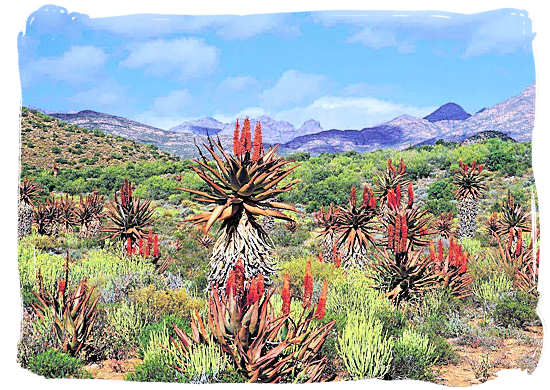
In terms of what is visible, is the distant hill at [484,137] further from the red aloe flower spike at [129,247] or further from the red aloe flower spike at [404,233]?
the red aloe flower spike at [129,247]

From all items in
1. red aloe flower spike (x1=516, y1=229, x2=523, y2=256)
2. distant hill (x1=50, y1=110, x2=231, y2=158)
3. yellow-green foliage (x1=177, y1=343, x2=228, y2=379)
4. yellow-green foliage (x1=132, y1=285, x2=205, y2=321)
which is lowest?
yellow-green foliage (x1=177, y1=343, x2=228, y2=379)

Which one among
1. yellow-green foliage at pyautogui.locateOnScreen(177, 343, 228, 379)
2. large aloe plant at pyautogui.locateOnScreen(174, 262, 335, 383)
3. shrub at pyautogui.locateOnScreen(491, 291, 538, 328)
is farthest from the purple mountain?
yellow-green foliage at pyautogui.locateOnScreen(177, 343, 228, 379)

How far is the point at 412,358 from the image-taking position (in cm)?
357

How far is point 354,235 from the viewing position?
498 centimetres

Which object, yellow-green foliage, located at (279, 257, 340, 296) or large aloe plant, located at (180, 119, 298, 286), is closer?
large aloe plant, located at (180, 119, 298, 286)

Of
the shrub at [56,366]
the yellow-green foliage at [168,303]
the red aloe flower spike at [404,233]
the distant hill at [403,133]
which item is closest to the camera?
the shrub at [56,366]

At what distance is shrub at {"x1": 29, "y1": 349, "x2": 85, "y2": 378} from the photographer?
138 inches

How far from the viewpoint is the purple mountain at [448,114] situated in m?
5.45

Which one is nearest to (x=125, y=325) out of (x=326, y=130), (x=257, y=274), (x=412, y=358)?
(x=257, y=274)

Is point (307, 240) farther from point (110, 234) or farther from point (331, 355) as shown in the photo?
point (331, 355)

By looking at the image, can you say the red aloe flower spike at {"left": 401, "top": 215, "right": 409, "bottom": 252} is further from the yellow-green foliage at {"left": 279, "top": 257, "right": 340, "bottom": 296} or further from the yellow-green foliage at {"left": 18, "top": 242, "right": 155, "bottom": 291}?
the yellow-green foliage at {"left": 18, "top": 242, "right": 155, "bottom": 291}

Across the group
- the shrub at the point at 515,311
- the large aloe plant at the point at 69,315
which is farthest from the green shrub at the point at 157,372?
the shrub at the point at 515,311

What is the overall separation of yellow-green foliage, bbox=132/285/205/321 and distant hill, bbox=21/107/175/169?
1.88 meters

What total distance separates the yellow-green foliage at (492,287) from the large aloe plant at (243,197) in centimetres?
235
